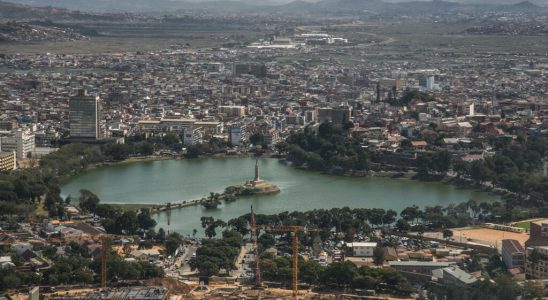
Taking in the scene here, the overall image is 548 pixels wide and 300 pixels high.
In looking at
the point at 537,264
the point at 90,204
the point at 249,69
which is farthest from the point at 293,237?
the point at 249,69

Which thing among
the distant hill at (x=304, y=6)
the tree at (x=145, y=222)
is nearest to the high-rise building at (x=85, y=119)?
the tree at (x=145, y=222)

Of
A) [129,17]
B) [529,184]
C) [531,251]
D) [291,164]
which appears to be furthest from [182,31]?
[531,251]

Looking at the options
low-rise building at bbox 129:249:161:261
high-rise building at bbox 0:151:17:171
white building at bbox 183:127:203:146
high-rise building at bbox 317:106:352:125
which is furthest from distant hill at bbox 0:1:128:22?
low-rise building at bbox 129:249:161:261

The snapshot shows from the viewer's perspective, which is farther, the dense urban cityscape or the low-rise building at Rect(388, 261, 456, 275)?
the low-rise building at Rect(388, 261, 456, 275)

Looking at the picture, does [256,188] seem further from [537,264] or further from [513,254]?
[537,264]

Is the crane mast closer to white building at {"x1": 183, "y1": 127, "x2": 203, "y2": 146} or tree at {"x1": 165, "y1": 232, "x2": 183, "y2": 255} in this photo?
tree at {"x1": 165, "y1": 232, "x2": 183, "y2": 255}

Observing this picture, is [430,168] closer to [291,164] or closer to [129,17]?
[291,164]

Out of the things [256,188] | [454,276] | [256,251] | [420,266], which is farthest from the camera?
[256,188]
